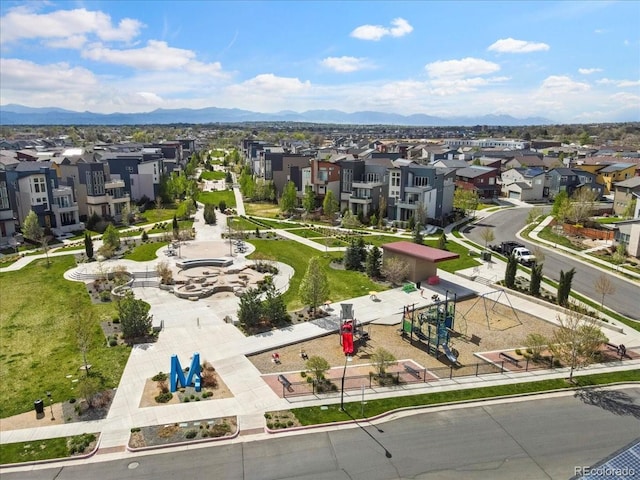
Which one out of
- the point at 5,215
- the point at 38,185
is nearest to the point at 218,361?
the point at 5,215

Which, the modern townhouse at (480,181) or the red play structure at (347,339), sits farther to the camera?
the modern townhouse at (480,181)

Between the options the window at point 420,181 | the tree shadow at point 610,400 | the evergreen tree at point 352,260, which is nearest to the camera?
the tree shadow at point 610,400

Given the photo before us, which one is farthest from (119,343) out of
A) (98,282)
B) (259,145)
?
(259,145)

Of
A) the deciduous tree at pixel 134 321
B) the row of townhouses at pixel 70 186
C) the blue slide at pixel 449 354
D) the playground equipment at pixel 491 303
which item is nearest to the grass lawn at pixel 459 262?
the playground equipment at pixel 491 303

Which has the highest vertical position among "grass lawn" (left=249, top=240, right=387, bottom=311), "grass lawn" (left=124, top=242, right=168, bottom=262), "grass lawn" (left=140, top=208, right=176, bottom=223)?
"grass lawn" (left=140, top=208, right=176, bottom=223)

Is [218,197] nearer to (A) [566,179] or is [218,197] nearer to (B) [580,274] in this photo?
(B) [580,274]

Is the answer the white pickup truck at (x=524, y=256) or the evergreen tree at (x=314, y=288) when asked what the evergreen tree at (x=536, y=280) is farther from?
the evergreen tree at (x=314, y=288)

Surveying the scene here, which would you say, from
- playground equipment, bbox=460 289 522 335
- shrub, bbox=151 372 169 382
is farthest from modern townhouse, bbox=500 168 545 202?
shrub, bbox=151 372 169 382

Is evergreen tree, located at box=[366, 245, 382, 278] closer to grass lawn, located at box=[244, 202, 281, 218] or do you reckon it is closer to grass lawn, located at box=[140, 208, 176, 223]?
grass lawn, located at box=[244, 202, 281, 218]
